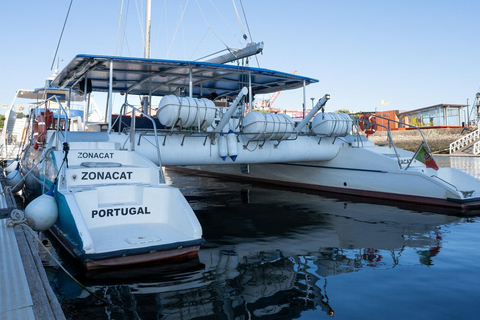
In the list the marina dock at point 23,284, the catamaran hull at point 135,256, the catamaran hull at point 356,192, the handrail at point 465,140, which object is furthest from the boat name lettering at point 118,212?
the handrail at point 465,140

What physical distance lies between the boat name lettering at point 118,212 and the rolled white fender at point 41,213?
2.28 ft

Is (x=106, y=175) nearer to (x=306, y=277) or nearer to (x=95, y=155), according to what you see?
(x=95, y=155)

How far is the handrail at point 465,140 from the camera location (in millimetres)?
30484

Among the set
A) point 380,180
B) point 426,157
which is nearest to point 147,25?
point 380,180

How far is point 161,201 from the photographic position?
5559 millimetres

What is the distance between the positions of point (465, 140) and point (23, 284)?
34.9 metres

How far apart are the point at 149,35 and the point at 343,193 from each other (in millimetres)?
8795

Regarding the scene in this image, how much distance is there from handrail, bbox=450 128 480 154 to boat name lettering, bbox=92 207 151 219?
3158cm

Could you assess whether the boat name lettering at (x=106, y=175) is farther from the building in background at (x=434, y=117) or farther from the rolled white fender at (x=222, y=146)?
the building in background at (x=434, y=117)

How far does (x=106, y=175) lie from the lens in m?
5.70

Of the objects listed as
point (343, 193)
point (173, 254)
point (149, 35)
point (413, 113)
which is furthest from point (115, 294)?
point (413, 113)

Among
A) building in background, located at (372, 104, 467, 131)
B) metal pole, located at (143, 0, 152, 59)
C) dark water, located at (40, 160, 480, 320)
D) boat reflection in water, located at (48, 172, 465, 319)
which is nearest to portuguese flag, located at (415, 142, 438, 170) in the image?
boat reflection in water, located at (48, 172, 465, 319)

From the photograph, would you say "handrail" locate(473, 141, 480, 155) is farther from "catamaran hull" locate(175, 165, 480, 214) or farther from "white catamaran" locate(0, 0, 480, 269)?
"catamaran hull" locate(175, 165, 480, 214)

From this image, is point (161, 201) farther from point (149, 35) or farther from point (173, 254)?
point (149, 35)
